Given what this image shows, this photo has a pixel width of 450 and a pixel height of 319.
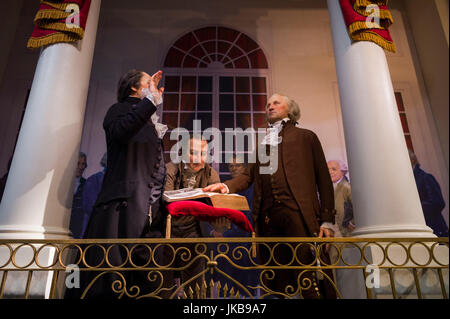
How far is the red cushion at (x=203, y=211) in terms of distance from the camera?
216cm

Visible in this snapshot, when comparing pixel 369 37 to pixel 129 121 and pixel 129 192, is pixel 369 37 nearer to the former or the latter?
pixel 129 121

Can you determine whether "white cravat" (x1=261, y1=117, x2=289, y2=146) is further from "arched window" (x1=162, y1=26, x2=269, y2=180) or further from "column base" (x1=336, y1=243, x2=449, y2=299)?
Result: "arched window" (x1=162, y1=26, x2=269, y2=180)

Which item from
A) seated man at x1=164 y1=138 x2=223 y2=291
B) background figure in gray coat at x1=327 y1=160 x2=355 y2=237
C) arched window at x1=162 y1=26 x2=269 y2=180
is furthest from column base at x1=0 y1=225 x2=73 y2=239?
background figure in gray coat at x1=327 y1=160 x2=355 y2=237

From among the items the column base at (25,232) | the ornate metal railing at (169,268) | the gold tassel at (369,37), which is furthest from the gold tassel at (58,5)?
the gold tassel at (369,37)

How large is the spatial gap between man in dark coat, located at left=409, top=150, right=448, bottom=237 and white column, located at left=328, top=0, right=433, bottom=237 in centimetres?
272

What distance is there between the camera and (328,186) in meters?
2.68

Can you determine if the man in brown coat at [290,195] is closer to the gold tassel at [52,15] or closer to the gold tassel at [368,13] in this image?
the gold tassel at [368,13]


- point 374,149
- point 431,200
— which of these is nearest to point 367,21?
point 374,149

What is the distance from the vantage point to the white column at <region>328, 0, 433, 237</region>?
2303mm

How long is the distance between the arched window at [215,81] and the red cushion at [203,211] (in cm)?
268
